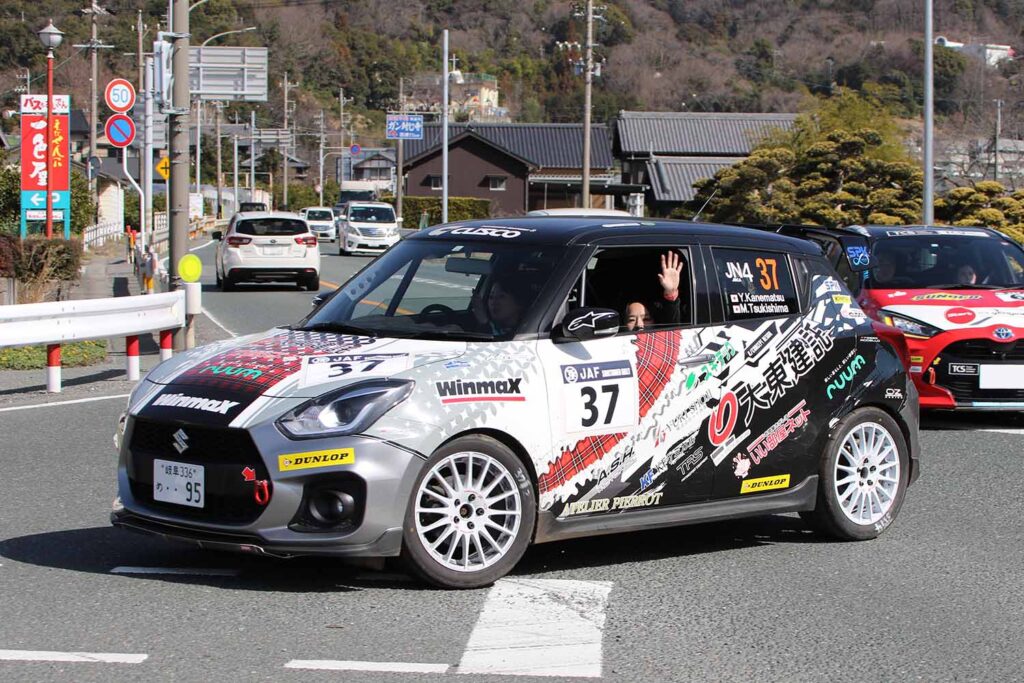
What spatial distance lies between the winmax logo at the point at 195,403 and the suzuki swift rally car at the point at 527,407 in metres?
0.01

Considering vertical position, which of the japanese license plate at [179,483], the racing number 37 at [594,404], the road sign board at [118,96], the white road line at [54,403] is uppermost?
the road sign board at [118,96]

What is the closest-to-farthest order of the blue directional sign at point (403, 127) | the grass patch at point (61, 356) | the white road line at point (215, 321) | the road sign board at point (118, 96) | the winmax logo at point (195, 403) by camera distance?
the winmax logo at point (195, 403), the grass patch at point (61, 356), the white road line at point (215, 321), the road sign board at point (118, 96), the blue directional sign at point (403, 127)

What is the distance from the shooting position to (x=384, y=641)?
17.3 feet

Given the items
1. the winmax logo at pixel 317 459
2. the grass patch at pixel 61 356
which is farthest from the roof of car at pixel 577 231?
the grass patch at pixel 61 356

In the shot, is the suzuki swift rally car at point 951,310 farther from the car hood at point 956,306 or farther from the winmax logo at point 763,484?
the winmax logo at point 763,484

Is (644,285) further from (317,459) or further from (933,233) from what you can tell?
(933,233)

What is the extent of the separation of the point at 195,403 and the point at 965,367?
23.4 ft

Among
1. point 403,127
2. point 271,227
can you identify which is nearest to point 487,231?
point 271,227

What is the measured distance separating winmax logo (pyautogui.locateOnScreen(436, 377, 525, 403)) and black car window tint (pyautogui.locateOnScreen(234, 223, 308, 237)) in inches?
936

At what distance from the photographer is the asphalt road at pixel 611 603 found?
5.08m

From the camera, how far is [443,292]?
7109 mm

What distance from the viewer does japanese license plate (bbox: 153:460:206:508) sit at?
5.84 metres

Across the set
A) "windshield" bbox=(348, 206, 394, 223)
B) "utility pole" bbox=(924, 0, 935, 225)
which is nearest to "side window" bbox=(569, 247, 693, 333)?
"utility pole" bbox=(924, 0, 935, 225)

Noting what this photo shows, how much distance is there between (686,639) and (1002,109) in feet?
203
